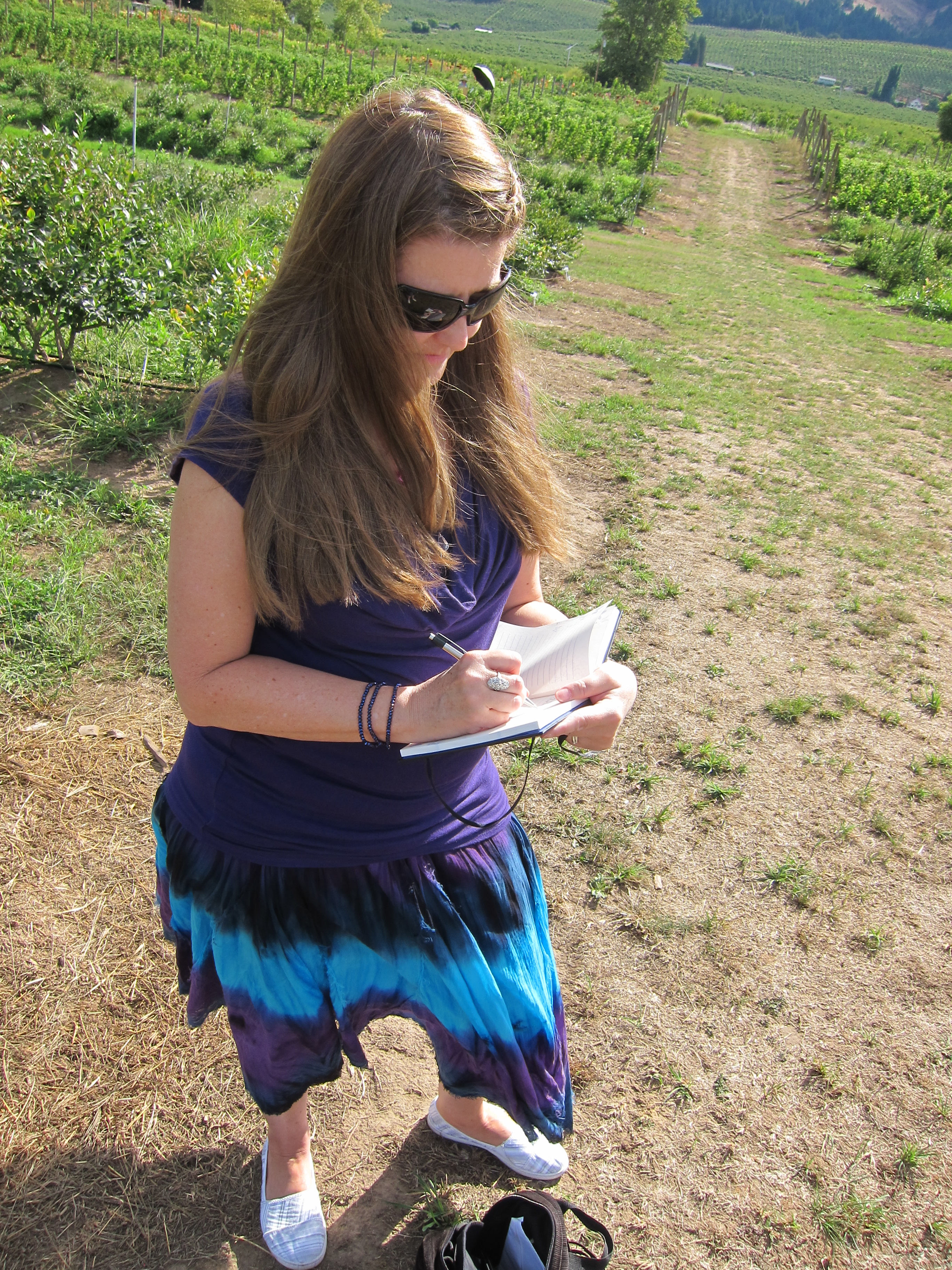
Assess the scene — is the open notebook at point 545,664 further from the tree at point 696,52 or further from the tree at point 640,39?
the tree at point 696,52

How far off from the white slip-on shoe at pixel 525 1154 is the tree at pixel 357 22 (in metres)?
70.3

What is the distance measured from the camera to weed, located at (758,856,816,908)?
283cm

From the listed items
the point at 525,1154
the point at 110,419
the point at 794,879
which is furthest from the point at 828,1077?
the point at 110,419

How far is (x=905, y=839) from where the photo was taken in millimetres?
3150

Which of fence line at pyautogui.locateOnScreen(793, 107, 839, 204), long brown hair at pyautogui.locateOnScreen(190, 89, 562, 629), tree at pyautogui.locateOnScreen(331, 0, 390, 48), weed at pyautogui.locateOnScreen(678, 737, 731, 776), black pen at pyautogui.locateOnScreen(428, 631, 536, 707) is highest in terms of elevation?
tree at pyautogui.locateOnScreen(331, 0, 390, 48)

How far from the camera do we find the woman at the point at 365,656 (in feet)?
3.76

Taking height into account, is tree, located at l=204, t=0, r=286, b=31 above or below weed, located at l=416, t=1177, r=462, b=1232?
above

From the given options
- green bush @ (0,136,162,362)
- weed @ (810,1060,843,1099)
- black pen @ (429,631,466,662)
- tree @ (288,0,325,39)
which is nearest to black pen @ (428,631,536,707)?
black pen @ (429,631,466,662)

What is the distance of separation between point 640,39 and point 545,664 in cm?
7409

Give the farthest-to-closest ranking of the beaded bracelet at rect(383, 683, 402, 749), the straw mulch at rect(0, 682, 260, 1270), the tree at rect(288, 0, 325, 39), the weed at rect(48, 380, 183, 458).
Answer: the tree at rect(288, 0, 325, 39), the weed at rect(48, 380, 183, 458), the straw mulch at rect(0, 682, 260, 1270), the beaded bracelet at rect(383, 683, 402, 749)

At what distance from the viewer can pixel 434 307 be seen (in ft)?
3.84

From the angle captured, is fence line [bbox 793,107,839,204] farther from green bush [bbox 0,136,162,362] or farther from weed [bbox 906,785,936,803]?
weed [bbox 906,785,936,803]

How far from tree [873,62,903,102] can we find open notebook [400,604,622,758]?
143 metres

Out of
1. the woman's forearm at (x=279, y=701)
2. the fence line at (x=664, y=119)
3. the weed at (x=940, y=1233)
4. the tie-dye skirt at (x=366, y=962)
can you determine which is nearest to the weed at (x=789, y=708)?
the weed at (x=940, y=1233)
